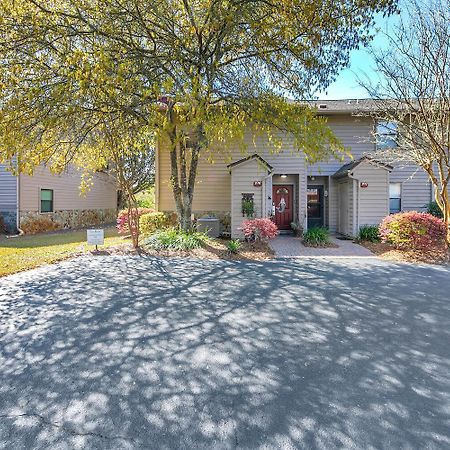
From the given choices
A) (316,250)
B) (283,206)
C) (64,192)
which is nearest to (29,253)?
(316,250)

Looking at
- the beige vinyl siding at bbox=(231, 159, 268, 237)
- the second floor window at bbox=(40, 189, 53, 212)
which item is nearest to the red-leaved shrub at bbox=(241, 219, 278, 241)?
the beige vinyl siding at bbox=(231, 159, 268, 237)

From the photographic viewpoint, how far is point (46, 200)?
16.8 meters

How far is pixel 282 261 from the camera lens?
8305 millimetres

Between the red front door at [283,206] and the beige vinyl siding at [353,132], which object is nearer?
the beige vinyl siding at [353,132]

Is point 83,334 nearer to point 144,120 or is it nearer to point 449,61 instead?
point 144,120

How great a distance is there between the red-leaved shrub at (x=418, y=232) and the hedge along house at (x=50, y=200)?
12146mm

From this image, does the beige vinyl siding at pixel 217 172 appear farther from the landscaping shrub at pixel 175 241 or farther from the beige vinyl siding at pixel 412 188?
the beige vinyl siding at pixel 412 188

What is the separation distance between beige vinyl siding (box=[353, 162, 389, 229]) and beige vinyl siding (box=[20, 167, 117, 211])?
1250 centimetres

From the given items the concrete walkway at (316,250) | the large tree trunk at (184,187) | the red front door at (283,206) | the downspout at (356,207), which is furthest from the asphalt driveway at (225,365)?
the red front door at (283,206)

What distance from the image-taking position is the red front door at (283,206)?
1412 centimetres

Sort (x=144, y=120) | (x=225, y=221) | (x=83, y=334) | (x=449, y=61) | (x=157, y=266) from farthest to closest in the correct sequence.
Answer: (x=225, y=221)
(x=144, y=120)
(x=449, y=61)
(x=157, y=266)
(x=83, y=334)

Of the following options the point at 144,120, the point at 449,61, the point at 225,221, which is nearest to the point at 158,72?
the point at 144,120

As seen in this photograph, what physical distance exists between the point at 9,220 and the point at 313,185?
14.7 m

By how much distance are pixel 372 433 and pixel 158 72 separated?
8.93 meters
